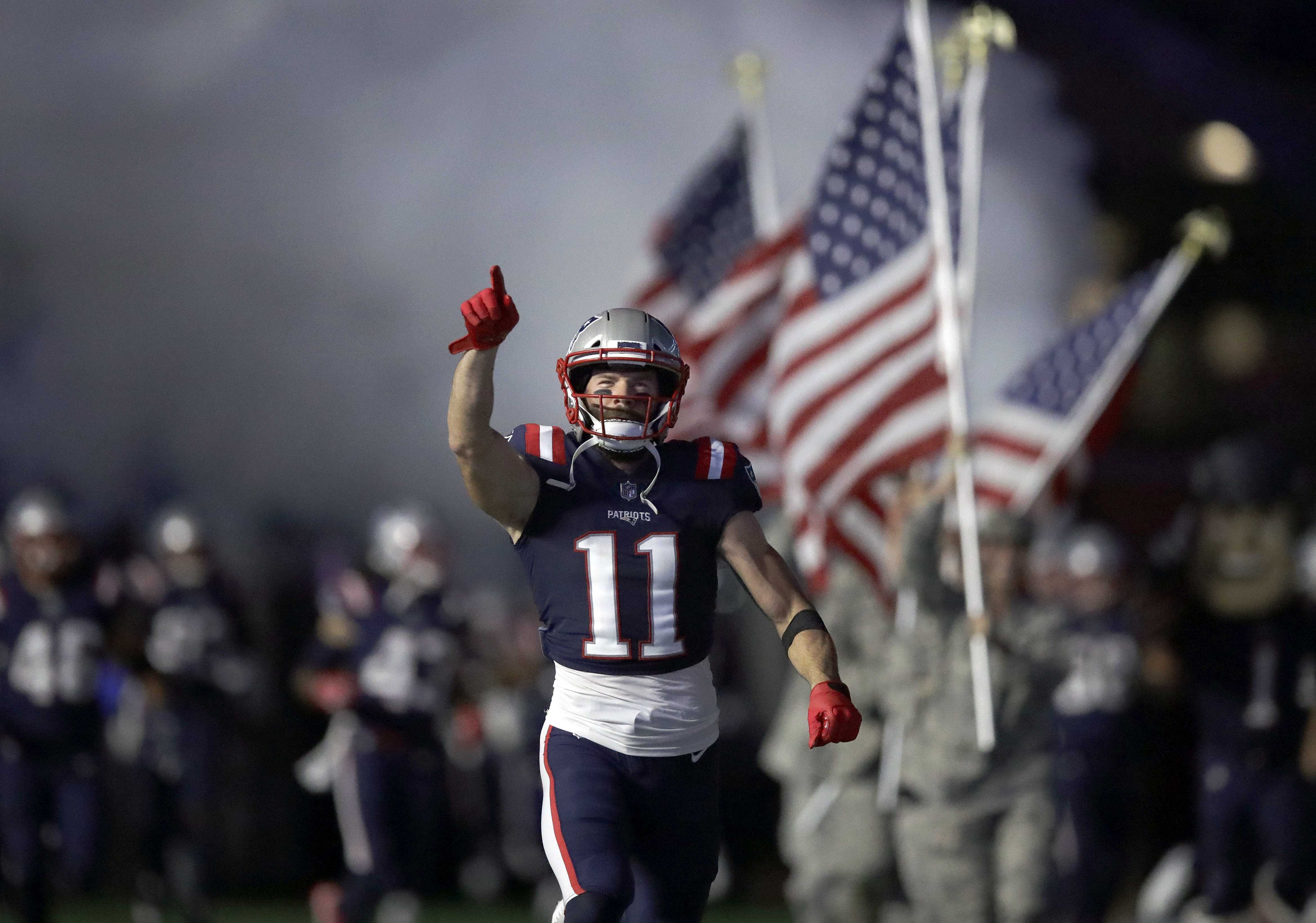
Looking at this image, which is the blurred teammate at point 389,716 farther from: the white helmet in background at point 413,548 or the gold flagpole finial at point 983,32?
the gold flagpole finial at point 983,32

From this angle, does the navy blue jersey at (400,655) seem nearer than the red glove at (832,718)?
No

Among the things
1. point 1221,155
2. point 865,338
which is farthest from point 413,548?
point 1221,155

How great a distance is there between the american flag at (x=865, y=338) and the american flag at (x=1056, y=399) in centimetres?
64

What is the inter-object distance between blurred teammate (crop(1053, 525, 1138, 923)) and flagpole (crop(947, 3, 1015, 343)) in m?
2.71

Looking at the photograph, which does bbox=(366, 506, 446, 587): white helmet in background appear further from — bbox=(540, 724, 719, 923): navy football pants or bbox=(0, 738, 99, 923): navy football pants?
bbox=(540, 724, 719, 923): navy football pants

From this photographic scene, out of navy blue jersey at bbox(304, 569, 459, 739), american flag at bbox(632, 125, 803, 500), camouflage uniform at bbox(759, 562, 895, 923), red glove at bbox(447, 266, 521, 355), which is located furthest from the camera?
american flag at bbox(632, 125, 803, 500)

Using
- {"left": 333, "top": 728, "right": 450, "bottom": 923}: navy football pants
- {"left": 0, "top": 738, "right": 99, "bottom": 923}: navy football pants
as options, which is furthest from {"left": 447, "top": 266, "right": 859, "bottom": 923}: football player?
{"left": 0, "top": 738, "right": 99, "bottom": 923}: navy football pants

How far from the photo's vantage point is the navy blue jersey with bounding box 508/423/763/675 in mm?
4020

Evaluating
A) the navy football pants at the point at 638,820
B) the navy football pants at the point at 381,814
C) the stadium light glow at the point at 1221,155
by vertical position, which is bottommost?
the navy football pants at the point at 381,814

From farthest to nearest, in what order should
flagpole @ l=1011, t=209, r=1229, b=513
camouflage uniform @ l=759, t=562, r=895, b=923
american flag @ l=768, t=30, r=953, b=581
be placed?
flagpole @ l=1011, t=209, r=1229, b=513 < american flag @ l=768, t=30, r=953, b=581 < camouflage uniform @ l=759, t=562, r=895, b=923

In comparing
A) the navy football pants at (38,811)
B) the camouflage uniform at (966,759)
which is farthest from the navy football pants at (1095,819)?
the navy football pants at (38,811)

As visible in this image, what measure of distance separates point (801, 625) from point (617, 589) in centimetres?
42

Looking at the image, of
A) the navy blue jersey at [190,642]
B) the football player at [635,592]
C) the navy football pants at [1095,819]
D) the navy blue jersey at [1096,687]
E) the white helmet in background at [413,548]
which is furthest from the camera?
the navy blue jersey at [190,642]

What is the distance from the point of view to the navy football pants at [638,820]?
3.86 meters
